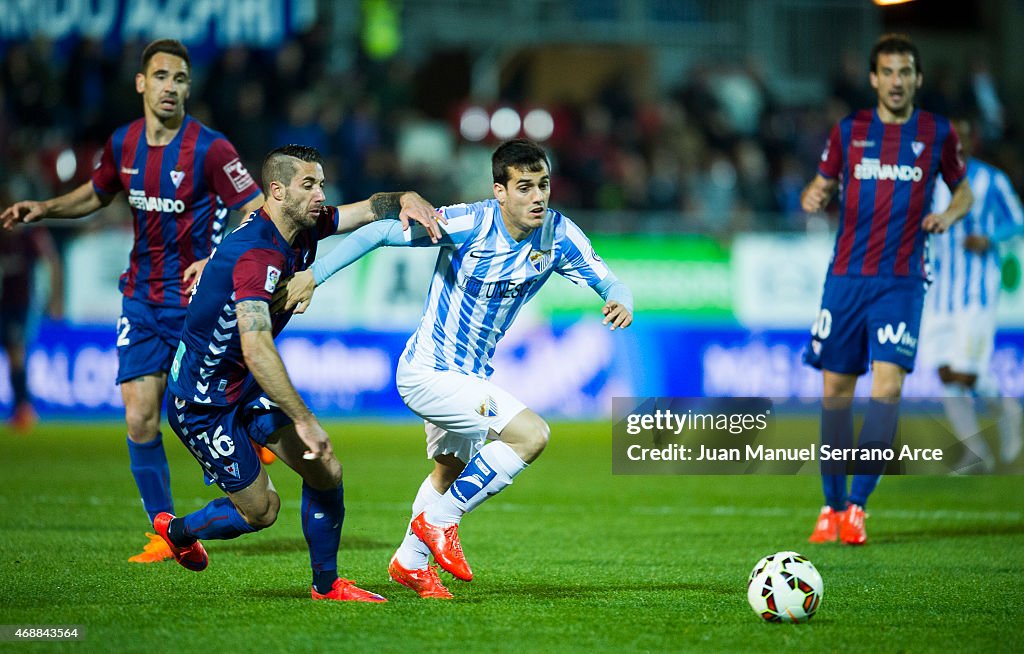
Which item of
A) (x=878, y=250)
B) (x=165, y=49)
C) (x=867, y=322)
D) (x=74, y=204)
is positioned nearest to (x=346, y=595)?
(x=74, y=204)

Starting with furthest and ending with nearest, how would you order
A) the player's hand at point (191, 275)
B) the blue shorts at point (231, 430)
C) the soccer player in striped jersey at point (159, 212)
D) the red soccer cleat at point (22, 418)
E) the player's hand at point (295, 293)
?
the red soccer cleat at point (22, 418) → the soccer player in striped jersey at point (159, 212) → the player's hand at point (191, 275) → the blue shorts at point (231, 430) → the player's hand at point (295, 293)

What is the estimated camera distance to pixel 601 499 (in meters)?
9.83

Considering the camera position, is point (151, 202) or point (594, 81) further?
point (594, 81)

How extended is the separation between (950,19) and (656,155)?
26.6 ft

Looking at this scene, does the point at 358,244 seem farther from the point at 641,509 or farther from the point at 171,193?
the point at 641,509

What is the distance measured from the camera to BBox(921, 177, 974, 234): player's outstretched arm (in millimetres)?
7664

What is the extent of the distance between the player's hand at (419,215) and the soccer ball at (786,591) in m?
2.00

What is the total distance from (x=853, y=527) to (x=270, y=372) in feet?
12.8

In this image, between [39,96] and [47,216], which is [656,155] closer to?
[39,96]

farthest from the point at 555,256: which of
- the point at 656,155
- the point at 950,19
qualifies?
the point at 950,19

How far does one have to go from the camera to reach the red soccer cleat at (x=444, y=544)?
5863mm

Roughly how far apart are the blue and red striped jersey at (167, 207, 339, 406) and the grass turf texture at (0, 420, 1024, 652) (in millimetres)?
928

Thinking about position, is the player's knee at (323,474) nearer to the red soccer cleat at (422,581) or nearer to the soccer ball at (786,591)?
the red soccer cleat at (422,581)

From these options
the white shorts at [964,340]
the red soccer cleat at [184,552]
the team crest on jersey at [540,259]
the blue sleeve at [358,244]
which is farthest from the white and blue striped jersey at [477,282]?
the white shorts at [964,340]
